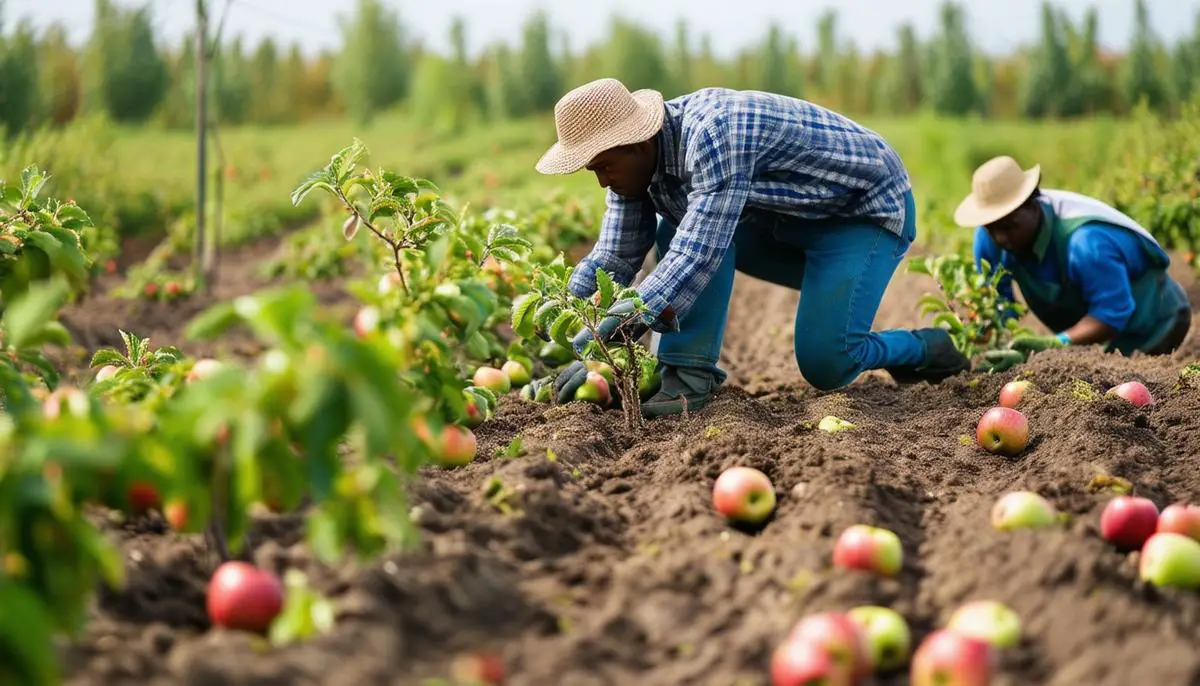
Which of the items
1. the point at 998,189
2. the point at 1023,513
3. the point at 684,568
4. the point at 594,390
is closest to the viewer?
the point at 684,568

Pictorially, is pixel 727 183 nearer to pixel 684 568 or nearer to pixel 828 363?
pixel 828 363

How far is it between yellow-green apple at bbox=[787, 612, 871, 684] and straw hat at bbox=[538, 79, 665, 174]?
2.17 meters

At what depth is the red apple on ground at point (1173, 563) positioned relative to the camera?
7.87 ft

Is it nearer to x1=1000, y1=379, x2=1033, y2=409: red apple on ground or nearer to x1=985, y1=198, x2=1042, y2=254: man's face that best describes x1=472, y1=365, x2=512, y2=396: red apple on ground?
x1=1000, y1=379, x2=1033, y2=409: red apple on ground

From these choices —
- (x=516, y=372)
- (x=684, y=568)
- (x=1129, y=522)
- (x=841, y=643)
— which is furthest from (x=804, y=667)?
(x=516, y=372)

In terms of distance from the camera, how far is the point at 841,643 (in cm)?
199

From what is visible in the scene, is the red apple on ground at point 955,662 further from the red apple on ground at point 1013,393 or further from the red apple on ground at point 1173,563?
the red apple on ground at point 1013,393

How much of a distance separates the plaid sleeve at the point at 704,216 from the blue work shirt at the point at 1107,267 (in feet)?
7.20

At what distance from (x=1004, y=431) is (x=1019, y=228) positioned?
7.20ft

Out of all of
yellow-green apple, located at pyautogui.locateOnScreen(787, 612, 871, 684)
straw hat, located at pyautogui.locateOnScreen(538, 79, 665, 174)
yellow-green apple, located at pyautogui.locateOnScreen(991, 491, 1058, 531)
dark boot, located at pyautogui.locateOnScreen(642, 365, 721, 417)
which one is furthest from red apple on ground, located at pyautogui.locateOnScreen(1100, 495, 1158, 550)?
straw hat, located at pyautogui.locateOnScreen(538, 79, 665, 174)

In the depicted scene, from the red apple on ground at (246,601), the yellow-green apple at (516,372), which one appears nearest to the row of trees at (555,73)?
the yellow-green apple at (516,372)

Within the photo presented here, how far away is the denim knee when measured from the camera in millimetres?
4523

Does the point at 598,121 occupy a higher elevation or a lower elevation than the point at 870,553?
higher

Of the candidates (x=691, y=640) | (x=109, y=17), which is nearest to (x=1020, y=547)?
(x=691, y=640)
